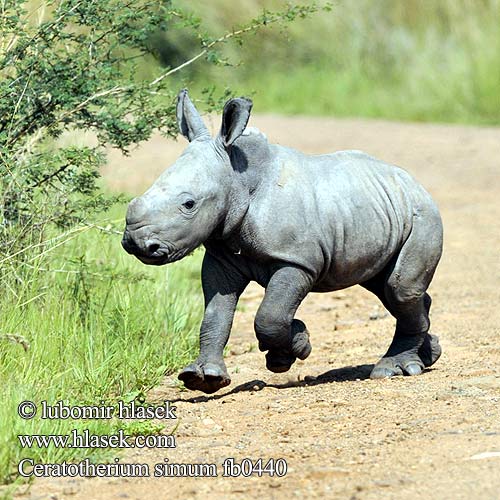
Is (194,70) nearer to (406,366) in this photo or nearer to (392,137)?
(392,137)

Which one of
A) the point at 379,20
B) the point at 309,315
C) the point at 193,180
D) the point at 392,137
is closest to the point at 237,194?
the point at 193,180

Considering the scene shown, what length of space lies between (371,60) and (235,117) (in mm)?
13019

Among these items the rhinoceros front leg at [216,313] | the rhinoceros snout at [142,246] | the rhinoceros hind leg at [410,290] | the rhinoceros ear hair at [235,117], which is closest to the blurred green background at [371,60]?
the rhinoceros hind leg at [410,290]

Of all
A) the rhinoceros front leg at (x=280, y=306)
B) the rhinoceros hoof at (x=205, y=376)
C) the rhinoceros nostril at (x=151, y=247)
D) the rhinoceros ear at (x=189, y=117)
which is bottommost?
the rhinoceros hoof at (x=205, y=376)

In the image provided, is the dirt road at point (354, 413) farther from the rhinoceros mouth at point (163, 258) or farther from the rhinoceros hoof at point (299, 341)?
the rhinoceros mouth at point (163, 258)

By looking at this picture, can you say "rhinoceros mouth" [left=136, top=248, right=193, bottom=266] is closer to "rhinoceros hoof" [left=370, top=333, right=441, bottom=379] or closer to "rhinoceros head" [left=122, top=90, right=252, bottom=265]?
"rhinoceros head" [left=122, top=90, right=252, bottom=265]

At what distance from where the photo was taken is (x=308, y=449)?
505 cm

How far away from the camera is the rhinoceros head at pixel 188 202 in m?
5.40

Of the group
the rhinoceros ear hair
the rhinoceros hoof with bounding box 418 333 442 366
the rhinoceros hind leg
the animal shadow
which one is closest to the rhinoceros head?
the rhinoceros ear hair

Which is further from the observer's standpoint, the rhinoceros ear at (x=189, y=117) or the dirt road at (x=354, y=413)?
the rhinoceros ear at (x=189, y=117)

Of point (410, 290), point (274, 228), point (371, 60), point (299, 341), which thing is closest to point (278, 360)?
point (299, 341)

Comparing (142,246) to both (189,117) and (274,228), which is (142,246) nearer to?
(274,228)

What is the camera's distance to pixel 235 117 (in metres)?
5.70

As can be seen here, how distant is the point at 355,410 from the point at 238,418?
549 millimetres
